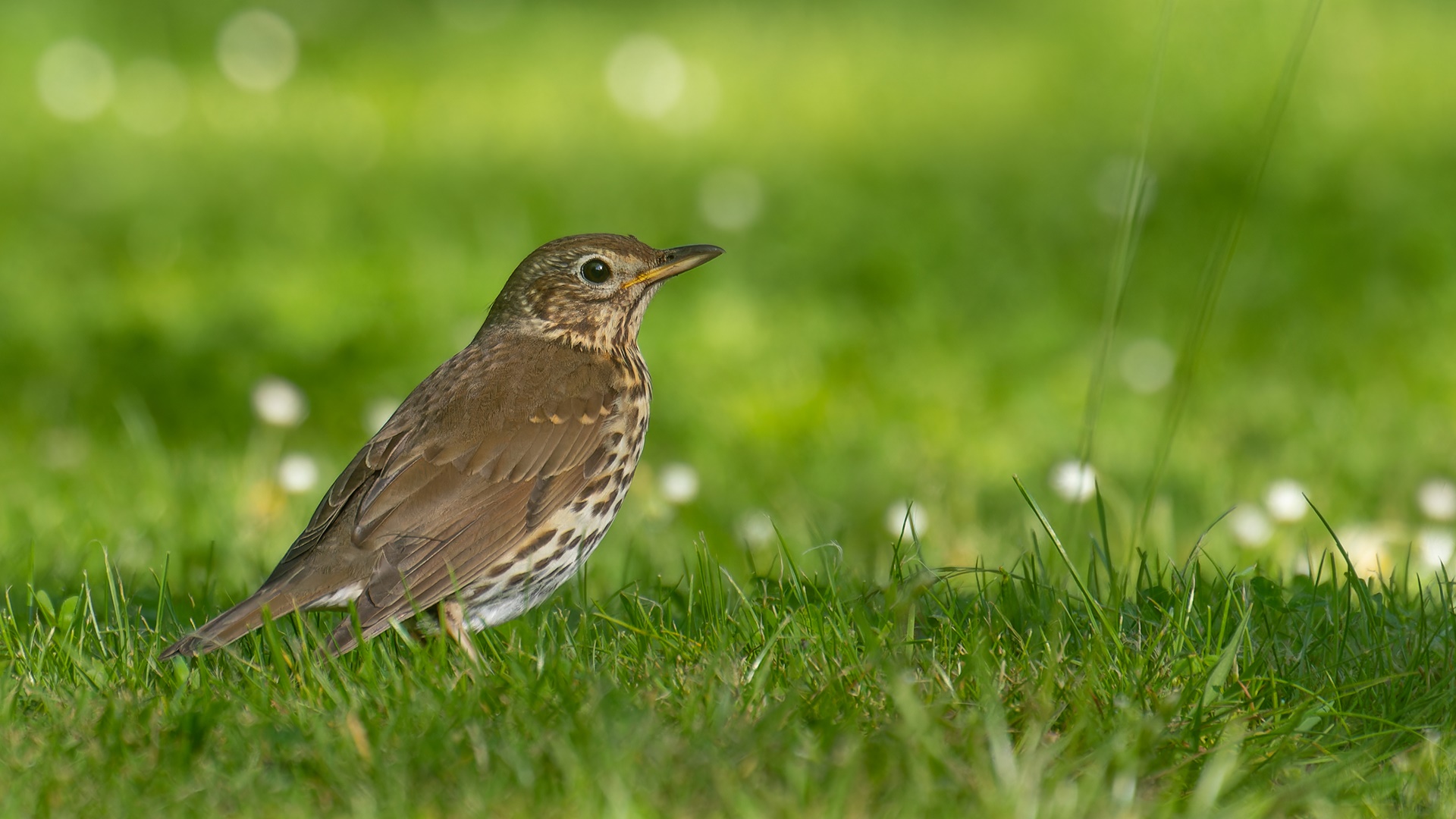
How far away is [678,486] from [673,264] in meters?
1.12

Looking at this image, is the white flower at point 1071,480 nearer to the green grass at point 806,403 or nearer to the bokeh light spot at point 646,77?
the green grass at point 806,403

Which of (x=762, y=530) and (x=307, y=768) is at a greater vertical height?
(x=307, y=768)

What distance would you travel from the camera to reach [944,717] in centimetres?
331

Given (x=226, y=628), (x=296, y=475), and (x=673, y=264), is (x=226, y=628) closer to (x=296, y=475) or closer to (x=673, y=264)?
(x=673, y=264)

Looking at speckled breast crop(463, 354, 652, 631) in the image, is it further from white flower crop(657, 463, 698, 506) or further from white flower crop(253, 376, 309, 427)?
white flower crop(253, 376, 309, 427)

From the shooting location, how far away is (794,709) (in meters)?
3.27

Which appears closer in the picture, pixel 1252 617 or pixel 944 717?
pixel 944 717

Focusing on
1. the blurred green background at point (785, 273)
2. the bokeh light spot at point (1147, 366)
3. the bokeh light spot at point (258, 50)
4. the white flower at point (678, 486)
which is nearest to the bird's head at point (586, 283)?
the blurred green background at point (785, 273)

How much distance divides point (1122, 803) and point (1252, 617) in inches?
47.0

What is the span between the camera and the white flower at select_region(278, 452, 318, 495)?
569cm

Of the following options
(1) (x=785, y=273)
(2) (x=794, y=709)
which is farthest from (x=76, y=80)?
(2) (x=794, y=709)

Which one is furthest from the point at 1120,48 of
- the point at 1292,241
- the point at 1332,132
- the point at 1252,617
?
the point at 1252,617

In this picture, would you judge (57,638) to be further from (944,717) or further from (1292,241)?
(1292,241)

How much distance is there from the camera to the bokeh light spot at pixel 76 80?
12.3m
